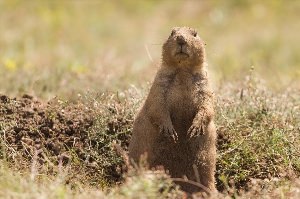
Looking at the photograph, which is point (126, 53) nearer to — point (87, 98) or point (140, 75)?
point (140, 75)

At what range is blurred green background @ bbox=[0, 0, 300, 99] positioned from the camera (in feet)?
28.4

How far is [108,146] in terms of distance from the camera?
6621 mm

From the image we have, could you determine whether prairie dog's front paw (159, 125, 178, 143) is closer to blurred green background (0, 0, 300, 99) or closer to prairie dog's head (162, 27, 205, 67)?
prairie dog's head (162, 27, 205, 67)

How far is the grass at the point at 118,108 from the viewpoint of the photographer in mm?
5506

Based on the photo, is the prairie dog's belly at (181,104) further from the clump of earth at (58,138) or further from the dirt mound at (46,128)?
the dirt mound at (46,128)

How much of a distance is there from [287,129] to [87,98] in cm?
174

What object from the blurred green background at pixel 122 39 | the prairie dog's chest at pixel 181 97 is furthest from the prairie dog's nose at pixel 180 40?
the blurred green background at pixel 122 39

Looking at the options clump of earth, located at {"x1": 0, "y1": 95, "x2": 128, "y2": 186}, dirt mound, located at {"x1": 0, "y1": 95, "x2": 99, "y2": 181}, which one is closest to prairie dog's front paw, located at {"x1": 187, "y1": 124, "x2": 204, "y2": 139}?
clump of earth, located at {"x1": 0, "y1": 95, "x2": 128, "y2": 186}

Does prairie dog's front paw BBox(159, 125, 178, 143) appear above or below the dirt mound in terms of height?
below

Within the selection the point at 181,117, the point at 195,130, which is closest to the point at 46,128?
the point at 181,117

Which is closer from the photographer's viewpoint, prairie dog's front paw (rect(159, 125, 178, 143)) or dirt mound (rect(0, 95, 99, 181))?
prairie dog's front paw (rect(159, 125, 178, 143))

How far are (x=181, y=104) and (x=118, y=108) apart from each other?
3.75 feet

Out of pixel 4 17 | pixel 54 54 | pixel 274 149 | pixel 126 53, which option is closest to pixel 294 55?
pixel 126 53

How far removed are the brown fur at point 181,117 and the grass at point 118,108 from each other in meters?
0.24
